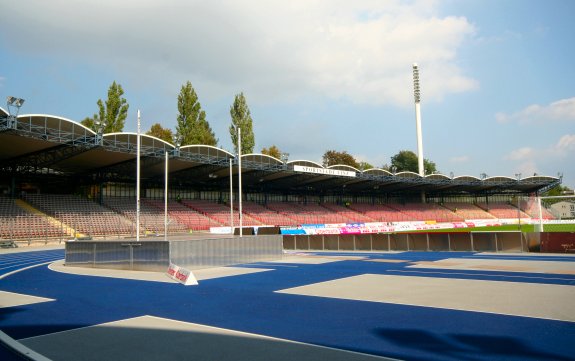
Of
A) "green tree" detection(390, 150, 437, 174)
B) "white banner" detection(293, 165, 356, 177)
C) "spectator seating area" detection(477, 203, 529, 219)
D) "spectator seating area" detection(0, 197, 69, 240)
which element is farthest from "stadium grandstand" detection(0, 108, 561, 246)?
"green tree" detection(390, 150, 437, 174)

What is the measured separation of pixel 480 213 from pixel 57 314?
85.8 meters

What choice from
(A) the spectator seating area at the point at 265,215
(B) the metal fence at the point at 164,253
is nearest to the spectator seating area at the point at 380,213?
(A) the spectator seating area at the point at 265,215

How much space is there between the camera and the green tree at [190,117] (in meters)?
69.8

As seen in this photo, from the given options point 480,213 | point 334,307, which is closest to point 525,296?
point 334,307

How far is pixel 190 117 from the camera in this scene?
70188 mm

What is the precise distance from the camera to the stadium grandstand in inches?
1496

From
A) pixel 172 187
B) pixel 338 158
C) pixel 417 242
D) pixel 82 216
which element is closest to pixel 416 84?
pixel 338 158

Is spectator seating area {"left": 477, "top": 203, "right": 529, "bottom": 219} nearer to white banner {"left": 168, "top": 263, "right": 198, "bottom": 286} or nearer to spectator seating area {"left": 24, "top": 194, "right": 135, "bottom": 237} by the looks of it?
spectator seating area {"left": 24, "top": 194, "right": 135, "bottom": 237}

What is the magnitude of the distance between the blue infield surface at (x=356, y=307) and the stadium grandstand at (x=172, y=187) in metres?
11.7

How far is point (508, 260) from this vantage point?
2161 cm

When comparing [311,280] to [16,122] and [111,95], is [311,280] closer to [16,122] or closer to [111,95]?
[16,122]

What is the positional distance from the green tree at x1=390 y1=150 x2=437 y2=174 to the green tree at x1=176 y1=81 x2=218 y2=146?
6963 cm

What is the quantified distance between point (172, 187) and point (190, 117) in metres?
14.5

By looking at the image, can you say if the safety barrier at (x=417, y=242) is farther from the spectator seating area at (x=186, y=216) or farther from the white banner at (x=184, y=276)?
the spectator seating area at (x=186, y=216)
